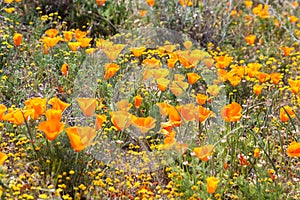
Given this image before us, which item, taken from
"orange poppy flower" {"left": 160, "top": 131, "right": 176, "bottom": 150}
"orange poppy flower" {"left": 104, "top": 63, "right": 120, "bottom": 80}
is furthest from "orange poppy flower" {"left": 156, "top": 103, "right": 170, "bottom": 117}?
"orange poppy flower" {"left": 104, "top": 63, "right": 120, "bottom": 80}

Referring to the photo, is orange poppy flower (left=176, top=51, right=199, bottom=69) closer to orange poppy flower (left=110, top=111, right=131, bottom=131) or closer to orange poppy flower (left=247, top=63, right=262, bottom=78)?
orange poppy flower (left=247, top=63, right=262, bottom=78)

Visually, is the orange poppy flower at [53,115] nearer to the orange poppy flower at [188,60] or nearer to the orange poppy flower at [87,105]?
the orange poppy flower at [87,105]

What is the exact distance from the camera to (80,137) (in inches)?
105

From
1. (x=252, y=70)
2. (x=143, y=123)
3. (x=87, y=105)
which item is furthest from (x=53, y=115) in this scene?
(x=252, y=70)

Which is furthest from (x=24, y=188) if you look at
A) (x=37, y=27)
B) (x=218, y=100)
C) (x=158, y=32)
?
(x=158, y=32)

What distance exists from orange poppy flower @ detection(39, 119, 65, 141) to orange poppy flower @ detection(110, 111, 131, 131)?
287 millimetres

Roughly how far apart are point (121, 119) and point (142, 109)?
0.67 m

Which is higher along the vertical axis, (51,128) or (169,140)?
(51,128)

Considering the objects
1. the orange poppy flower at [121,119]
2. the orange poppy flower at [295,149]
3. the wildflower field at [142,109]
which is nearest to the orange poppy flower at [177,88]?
the wildflower field at [142,109]

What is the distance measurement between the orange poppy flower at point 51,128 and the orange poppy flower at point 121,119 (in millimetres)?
287

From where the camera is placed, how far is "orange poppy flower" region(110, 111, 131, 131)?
2.86 metres

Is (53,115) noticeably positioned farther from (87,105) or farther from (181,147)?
(181,147)

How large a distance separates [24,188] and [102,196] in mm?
360

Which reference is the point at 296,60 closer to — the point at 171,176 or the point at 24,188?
the point at 171,176
